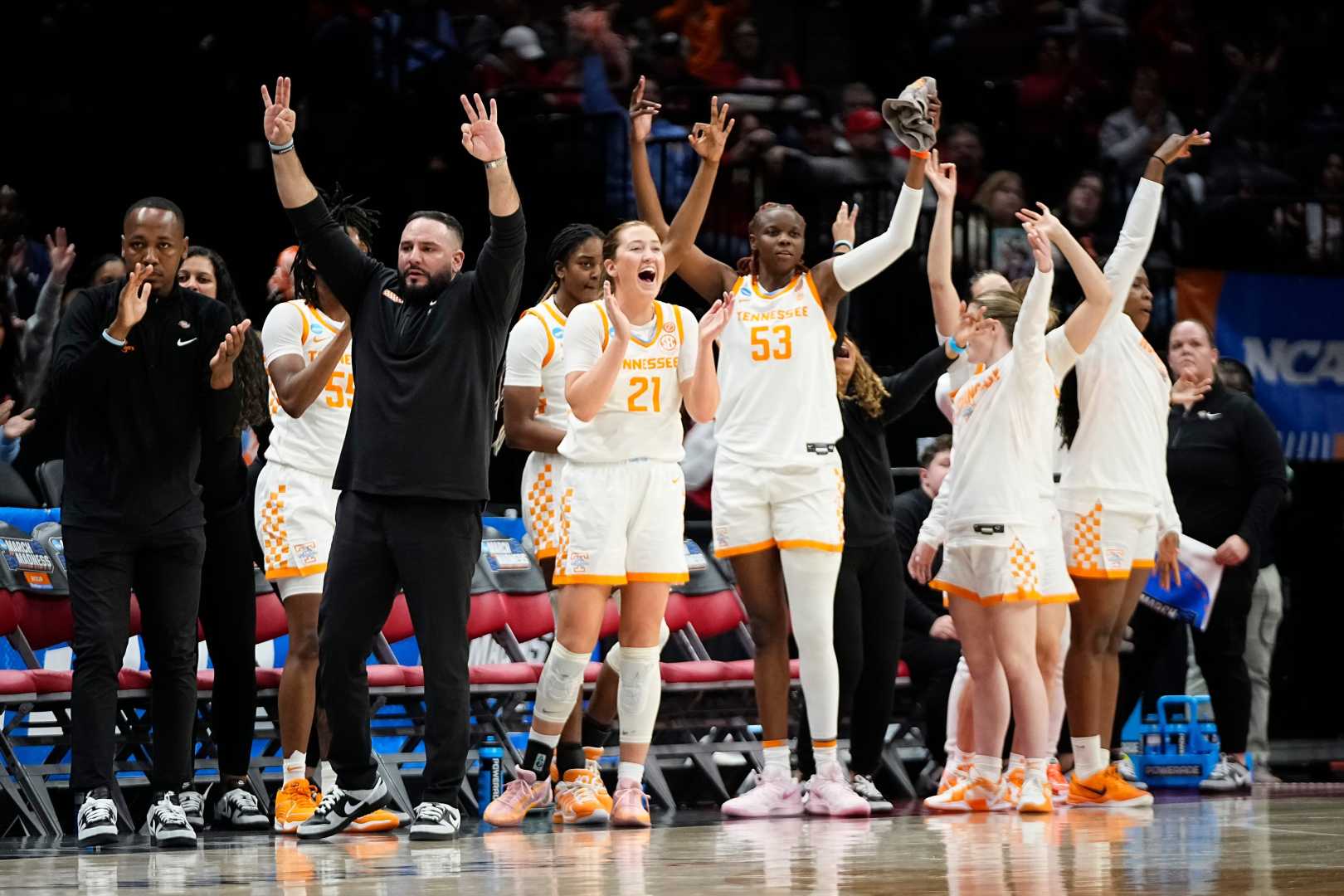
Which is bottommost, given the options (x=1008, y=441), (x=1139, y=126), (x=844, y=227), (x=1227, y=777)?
(x=1227, y=777)

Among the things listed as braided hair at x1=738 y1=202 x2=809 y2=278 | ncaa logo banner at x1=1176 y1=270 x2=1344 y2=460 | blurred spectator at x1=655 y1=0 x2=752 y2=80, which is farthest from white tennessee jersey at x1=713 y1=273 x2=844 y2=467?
blurred spectator at x1=655 y1=0 x2=752 y2=80

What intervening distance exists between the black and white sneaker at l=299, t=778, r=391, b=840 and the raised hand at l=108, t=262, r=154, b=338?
4.86ft

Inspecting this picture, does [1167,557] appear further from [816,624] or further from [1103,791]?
[816,624]

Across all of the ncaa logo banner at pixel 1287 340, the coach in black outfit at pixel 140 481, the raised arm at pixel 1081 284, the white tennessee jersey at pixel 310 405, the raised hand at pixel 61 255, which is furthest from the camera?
the ncaa logo banner at pixel 1287 340

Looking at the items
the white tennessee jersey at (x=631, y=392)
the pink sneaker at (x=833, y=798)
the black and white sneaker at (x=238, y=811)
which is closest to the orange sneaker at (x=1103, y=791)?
the pink sneaker at (x=833, y=798)

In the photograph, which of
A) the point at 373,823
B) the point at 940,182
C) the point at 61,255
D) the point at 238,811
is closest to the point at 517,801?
the point at 373,823

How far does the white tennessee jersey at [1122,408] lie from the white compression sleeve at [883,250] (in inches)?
32.5

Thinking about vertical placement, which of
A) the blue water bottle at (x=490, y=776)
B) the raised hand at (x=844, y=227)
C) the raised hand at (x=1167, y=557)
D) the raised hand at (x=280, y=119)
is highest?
the raised hand at (x=280, y=119)

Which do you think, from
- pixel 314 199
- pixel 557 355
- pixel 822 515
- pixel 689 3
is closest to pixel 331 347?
pixel 314 199

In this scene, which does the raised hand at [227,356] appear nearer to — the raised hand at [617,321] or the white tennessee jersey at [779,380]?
the raised hand at [617,321]

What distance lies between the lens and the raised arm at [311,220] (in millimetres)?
5410

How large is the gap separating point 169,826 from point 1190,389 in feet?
16.0

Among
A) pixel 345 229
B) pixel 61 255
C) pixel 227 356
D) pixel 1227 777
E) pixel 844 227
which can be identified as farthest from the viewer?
pixel 1227 777

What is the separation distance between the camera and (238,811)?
6.45 m
